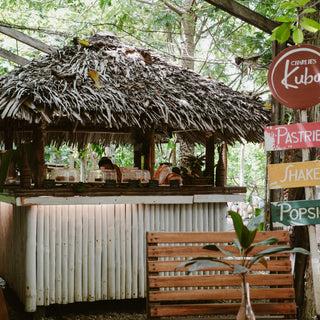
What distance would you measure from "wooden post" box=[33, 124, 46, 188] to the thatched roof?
19cm

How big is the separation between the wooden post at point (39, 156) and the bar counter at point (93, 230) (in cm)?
15

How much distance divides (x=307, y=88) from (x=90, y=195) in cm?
241

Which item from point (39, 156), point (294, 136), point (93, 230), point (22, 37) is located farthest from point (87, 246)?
point (22, 37)

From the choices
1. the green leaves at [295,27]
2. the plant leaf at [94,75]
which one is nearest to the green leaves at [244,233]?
the green leaves at [295,27]

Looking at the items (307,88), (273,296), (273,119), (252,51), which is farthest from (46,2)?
(273,296)

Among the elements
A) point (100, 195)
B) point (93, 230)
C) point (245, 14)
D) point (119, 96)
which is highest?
point (245, 14)

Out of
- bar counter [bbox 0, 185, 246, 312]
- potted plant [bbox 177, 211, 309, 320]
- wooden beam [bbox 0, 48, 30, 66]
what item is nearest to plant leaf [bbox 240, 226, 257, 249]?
potted plant [bbox 177, 211, 309, 320]

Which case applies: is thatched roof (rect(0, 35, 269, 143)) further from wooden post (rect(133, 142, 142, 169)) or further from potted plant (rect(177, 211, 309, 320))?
potted plant (rect(177, 211, 309, 320))

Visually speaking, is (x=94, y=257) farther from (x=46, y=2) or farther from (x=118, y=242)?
(x=46, y=2)

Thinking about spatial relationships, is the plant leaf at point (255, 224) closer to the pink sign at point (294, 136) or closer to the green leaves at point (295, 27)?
the pink sign at point (294, 136)

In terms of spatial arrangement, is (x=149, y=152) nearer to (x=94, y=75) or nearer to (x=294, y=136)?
(x=94, y=75)

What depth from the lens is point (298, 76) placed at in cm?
342

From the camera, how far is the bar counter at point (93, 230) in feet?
15.1

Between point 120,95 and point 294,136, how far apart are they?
2108mm
